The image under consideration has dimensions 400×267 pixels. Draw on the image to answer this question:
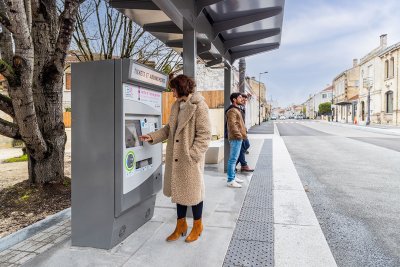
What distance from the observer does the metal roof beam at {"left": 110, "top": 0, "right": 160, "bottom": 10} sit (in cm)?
398

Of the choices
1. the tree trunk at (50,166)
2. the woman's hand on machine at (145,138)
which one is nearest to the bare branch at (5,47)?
the tree trunk at (50,166)

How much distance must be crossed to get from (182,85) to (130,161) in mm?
969

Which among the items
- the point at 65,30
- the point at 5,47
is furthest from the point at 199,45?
the point at 5,47

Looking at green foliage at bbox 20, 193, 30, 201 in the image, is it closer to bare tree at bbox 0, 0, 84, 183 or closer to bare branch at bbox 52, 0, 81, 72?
bare tree at bbox 0, 0, 84, 183

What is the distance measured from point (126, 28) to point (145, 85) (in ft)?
→ 24.4

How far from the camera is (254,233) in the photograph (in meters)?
3.53

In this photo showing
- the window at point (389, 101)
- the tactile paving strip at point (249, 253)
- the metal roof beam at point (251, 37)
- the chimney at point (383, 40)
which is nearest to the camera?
the tactile paving strip at point (249, 253)

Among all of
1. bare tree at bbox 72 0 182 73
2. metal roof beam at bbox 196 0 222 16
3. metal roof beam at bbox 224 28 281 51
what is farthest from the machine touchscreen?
bare tree at bbox 72 0 182 73

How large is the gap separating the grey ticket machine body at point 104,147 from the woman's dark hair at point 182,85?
349mm

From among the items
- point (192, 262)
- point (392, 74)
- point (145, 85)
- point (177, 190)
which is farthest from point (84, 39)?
point (392, 74)

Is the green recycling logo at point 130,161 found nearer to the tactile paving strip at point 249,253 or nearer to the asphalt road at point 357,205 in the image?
the tactile paving strip at point 249,253

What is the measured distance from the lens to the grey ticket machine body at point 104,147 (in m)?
3.04

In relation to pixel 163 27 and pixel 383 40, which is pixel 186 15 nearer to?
pixel 163 27

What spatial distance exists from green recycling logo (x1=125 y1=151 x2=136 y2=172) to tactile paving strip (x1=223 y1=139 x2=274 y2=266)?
131 cm
